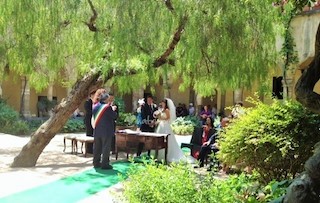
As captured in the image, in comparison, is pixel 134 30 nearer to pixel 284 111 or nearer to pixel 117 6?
pixel 117 6

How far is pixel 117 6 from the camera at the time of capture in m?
7.64

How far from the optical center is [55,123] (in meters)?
9.52

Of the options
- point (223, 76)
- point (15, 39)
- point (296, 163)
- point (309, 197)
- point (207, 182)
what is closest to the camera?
point (309, 197)

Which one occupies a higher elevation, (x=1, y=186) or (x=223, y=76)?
(x=223, y=76)

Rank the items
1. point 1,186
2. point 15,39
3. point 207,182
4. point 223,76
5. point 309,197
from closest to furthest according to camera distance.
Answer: point 309,197, point 207,182, point 1,186, point 223,76, point 15,39

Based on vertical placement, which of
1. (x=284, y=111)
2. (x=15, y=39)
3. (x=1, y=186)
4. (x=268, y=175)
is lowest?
(x=1, y=186)

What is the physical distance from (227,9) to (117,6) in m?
1.90

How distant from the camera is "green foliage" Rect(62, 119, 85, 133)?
19.5 m

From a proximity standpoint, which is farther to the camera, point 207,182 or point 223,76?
point 223,76

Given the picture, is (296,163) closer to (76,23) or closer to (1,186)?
(1,186)

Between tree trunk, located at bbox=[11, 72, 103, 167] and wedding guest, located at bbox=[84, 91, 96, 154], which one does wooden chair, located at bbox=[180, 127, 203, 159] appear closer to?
wedding guest, located at bbox=[84, 91, 96, 154]

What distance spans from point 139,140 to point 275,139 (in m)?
5.41

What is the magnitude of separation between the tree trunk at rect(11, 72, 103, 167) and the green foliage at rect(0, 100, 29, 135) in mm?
8730

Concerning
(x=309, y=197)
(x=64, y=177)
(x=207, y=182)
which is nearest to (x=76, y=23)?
(x=64, y=177)
